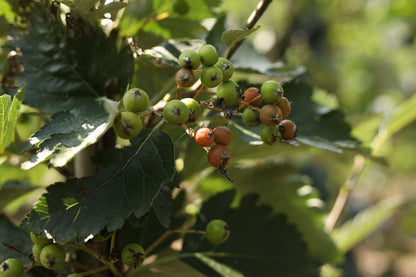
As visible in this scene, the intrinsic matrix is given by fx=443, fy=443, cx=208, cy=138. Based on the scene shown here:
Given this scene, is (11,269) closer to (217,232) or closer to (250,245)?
(217,232)

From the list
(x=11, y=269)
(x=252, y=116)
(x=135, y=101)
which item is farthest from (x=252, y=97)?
(x=11, y=269)

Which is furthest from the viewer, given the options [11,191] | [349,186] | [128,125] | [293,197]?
[349,186]

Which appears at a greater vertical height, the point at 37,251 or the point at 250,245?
the point at 37,251

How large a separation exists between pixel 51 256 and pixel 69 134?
157 millimetres

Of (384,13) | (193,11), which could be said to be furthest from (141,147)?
(384,13)

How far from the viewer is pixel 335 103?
3.35 feet

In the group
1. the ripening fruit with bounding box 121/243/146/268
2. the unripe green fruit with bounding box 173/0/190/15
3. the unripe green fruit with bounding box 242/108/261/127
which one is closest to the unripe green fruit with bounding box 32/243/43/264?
the ripening fruit with bounding box 121/243/146/268

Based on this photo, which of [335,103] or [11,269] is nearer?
[11,269]

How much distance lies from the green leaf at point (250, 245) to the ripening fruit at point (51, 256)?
0.27 meters

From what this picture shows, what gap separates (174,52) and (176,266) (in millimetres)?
371

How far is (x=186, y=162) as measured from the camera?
79cm

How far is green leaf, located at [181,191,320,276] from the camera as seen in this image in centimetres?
79

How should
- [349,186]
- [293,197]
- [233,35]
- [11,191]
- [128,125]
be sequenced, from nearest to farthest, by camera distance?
[128,125] < [233,35] < [11,191] < [293,197] < [349,186]

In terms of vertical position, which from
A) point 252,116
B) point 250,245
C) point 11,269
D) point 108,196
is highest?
point 252,116
